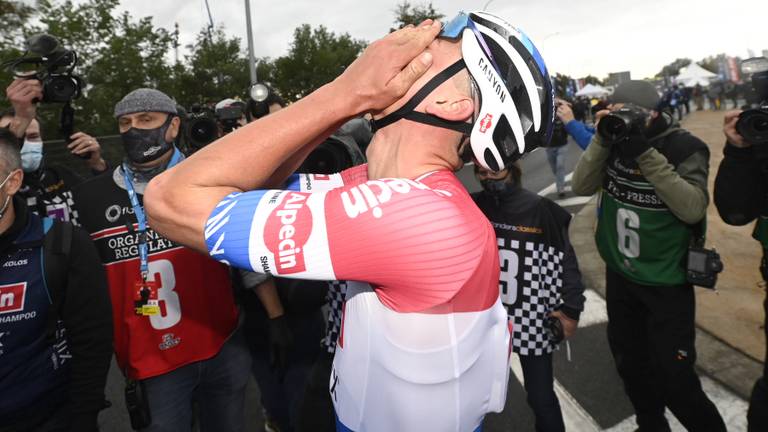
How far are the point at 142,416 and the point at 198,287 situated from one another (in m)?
0.72

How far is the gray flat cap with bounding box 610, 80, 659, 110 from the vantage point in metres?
3.20

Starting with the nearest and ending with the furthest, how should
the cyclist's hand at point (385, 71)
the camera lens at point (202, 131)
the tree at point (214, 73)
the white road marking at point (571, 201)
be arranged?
the cyclist's hand at point (385, 71) → the camera lens at point (202, 131) → the white road marking at point (571, 201) → the tree at point (214, 73)

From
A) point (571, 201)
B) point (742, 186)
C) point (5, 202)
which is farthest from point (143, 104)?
point (571, 201)

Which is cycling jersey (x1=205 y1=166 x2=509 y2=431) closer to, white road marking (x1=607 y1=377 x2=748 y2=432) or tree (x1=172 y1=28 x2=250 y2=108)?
white road marking (x1=607 y1=377 x2=748 y2=432)

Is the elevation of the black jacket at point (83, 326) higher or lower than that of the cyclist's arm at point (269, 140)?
lower

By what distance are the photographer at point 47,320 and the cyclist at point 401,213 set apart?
1465 mm

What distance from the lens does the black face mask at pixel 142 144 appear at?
2691 mm

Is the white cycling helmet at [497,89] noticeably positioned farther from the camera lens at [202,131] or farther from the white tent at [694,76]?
the white tent at [694,76]

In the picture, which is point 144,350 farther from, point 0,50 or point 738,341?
point 0,50

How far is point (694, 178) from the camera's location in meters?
3.01

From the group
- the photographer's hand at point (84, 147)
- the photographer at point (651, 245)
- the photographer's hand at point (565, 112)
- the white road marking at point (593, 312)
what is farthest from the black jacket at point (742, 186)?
the photographer's hand at point (84, 147)

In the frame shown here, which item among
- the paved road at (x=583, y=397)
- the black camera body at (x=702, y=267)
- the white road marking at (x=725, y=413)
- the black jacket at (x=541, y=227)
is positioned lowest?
the white road marking at (x=725, y=413)

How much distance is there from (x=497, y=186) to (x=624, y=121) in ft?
2.98

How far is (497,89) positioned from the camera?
128cm
